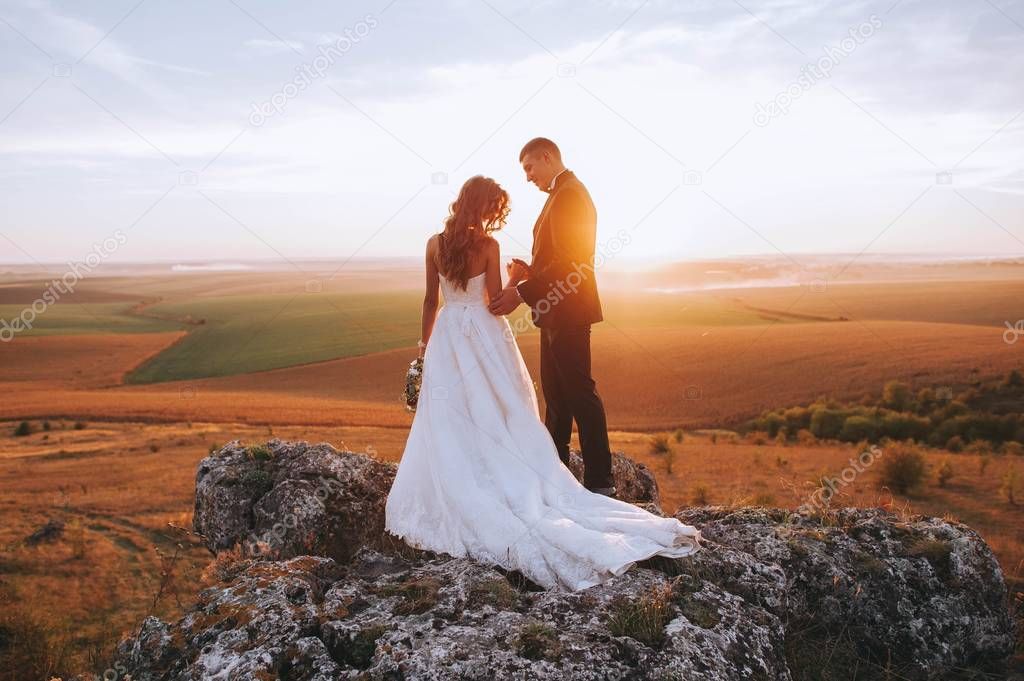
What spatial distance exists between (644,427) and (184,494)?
78.3 feet

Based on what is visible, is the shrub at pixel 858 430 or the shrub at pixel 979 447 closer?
the shrub at pixel 979 447

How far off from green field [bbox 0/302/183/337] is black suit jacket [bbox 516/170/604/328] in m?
88.6

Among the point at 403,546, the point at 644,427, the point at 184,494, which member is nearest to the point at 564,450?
the point at 403,546

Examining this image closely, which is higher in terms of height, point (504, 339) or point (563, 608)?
point (504, 339)

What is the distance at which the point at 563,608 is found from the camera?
3820 mm

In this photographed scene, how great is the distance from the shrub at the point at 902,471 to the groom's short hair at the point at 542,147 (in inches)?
495

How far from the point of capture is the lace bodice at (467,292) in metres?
5.96

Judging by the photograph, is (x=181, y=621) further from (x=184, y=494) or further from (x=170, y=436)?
(x=170, y=436)

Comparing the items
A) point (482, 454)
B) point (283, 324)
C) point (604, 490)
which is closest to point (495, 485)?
point (482, 454)

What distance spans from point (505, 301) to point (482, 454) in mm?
1341

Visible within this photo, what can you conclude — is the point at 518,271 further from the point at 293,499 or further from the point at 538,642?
the point at 538,642

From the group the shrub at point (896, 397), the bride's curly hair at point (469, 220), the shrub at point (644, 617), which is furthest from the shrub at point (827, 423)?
the shrub at point (644, 617)

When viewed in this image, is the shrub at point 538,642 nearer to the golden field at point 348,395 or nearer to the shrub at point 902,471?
the golden field at point 348,395

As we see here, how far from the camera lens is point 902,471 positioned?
49.8 ft
